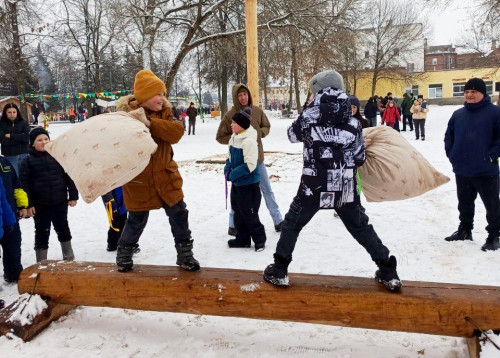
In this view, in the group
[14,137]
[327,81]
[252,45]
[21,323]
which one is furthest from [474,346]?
[252,45]

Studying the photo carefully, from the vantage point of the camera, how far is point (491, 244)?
183 inches

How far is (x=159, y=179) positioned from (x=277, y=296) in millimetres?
1229

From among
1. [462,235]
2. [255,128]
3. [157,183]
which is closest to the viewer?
[157,183]

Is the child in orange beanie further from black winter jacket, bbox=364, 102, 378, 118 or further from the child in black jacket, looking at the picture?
black winter jacket, bbox=364, 102, 378, 118

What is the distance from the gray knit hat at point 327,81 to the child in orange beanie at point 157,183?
3.45 feet

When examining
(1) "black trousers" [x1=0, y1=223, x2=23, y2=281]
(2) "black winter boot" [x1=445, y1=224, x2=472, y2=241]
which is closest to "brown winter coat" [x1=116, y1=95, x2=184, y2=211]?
(1) "black trousers" [x1=0, y1=223, x2=23, y2=281]

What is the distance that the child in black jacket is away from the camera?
445 cm

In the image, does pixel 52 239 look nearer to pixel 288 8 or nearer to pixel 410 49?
pixel 288 8

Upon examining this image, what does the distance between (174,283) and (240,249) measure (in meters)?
1.98

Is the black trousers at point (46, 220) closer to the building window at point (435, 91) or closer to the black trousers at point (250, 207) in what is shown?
the black trousers at point (250, 207)

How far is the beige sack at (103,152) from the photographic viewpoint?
280 cm

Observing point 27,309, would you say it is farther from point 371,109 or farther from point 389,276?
point 371,109

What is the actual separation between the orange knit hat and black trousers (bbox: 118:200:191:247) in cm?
86

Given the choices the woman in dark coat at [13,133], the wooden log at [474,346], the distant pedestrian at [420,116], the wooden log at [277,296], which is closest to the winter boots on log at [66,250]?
the wooden log at [277,296]
